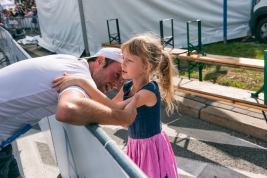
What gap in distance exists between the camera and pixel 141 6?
27.8ft

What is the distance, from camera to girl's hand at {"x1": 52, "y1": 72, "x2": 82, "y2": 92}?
164 cm

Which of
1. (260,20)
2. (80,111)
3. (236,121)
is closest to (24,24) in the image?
(260,20)

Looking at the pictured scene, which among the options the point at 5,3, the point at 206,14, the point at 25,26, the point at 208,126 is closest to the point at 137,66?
the point at 208,126

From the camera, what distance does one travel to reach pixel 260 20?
8555 millimetres

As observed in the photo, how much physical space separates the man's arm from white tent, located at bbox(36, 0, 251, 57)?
6888 mm

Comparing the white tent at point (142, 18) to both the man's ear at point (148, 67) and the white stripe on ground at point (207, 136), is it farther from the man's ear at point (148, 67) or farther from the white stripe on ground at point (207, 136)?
the man's ear at point (148, 67)

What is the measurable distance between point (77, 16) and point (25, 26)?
45.2 feet

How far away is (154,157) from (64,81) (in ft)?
3.14

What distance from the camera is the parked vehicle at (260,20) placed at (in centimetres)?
823

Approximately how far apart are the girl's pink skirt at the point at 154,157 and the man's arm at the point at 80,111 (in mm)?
699

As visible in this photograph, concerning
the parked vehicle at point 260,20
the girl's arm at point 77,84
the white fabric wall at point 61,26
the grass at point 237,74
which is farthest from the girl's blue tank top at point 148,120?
the parked vehicle at point 260,20

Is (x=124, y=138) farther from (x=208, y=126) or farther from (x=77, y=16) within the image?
(x=77, y=16)

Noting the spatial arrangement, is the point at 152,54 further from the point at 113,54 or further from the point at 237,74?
the point at 237,74

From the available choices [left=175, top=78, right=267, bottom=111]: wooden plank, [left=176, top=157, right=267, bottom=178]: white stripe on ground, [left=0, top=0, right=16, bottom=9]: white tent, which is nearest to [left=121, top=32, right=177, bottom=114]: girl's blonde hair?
[left=176, top=157, right=267, bottom=178]: white stripe on ground
